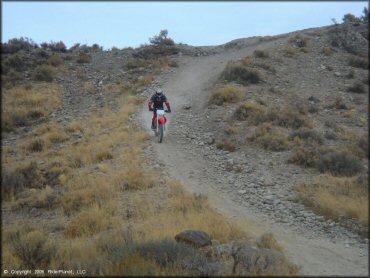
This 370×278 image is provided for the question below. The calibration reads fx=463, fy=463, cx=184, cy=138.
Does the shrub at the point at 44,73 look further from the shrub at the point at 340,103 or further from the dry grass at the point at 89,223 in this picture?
the dry grass at the point at 89,223

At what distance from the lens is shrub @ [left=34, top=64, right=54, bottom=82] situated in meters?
27.0

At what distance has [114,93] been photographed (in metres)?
25.0

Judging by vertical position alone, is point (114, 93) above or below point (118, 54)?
below

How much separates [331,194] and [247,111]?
8147 mm

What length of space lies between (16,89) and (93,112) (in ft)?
18.9

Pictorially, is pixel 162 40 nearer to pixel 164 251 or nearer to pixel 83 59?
pixel 83 59

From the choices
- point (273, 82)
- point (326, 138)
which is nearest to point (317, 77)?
point (273, 82)

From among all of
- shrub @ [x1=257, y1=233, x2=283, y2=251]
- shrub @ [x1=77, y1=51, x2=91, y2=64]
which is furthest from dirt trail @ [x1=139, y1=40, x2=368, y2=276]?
shrub @ [x1=77, y1=51, x2=91, y2=64]

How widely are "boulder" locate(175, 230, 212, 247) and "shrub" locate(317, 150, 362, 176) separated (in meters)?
4.67

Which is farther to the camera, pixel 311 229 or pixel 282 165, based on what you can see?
pixel 282 165

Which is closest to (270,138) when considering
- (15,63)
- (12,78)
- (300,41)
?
(300,41)

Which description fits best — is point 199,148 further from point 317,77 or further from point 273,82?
point 317,77

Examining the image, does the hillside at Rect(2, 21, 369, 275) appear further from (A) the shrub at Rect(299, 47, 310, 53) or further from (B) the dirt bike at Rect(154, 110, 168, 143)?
(A) the shrub at Rect(299, 47, 310, 53)

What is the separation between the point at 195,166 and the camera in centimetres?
1420
